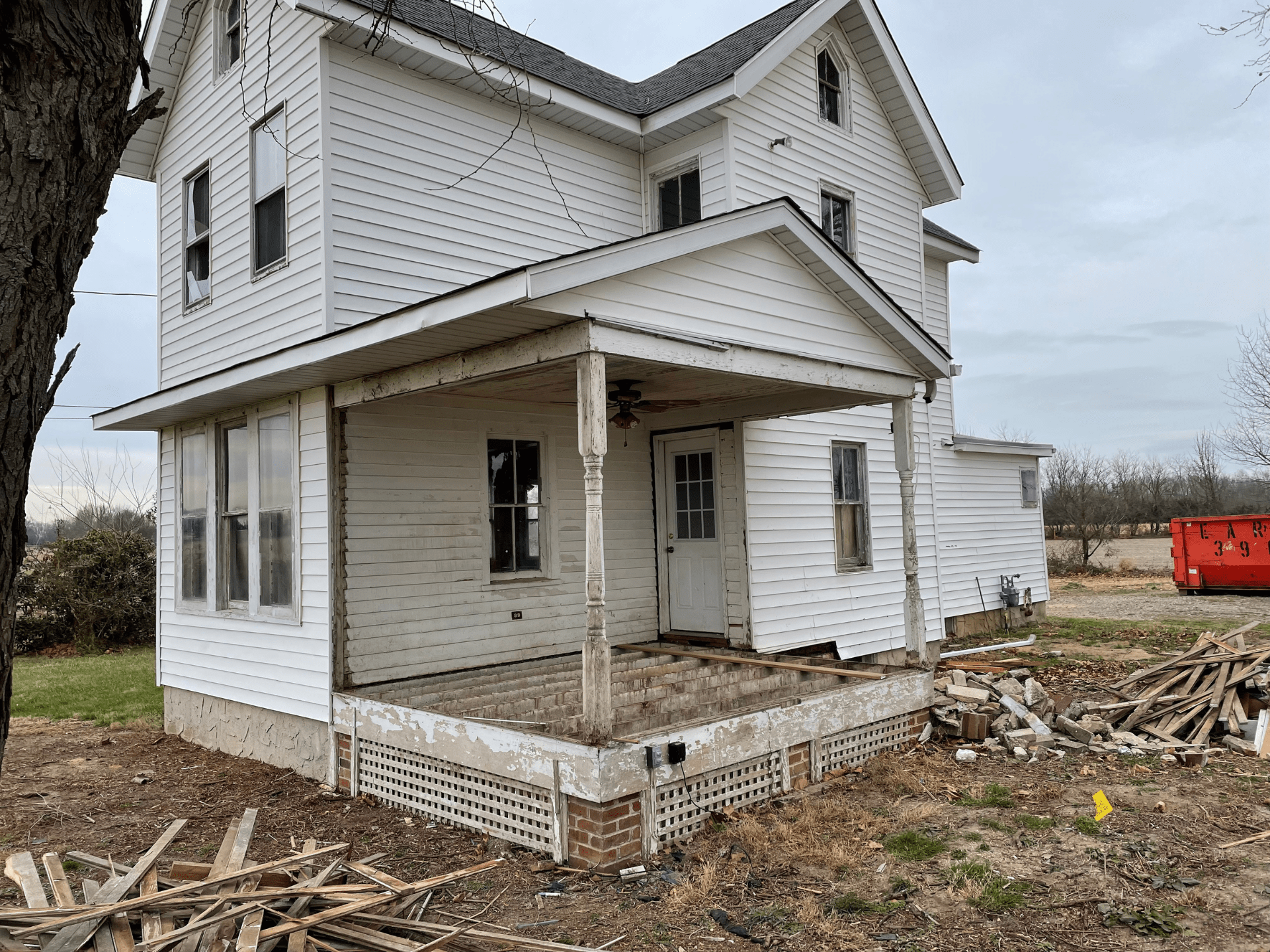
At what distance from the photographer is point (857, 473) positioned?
12.3 meters

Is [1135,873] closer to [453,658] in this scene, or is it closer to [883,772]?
[883,772]

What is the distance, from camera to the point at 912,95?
12531mm

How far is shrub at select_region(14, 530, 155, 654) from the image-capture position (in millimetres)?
17594

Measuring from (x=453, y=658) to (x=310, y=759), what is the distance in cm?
153

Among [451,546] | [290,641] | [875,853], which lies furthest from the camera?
[451,546]

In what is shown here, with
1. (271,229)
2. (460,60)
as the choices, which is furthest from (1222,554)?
(271,229)

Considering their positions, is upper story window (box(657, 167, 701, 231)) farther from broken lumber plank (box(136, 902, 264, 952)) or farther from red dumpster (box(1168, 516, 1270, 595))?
→ red dumpster (box(1168, 516, 1270, 595))

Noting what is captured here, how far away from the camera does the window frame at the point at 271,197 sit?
863 cm

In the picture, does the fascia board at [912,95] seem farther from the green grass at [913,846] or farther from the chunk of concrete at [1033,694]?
the green grass at [913,846]

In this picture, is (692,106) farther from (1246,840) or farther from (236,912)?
(236,912)

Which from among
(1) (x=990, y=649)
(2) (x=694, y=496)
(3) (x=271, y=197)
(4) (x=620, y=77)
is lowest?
(1) (x=990, y=649)

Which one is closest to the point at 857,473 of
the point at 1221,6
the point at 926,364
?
the point at 926,364

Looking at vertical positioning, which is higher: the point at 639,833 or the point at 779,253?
the point at 779,253

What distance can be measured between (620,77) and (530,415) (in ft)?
20.9
